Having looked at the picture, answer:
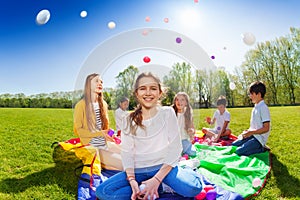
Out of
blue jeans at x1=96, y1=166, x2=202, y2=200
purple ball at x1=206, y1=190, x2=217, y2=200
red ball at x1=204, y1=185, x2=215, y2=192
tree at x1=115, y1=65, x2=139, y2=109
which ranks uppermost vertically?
tree at x1=115, y1=65, x2=139, y2=109

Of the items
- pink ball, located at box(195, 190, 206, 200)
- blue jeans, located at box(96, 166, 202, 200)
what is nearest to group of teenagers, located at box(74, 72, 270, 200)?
blue jeans, located at box(96, 166, 202, 200)

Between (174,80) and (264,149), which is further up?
(174,80)

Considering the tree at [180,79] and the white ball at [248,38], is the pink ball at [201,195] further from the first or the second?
the white ball at [248,38]

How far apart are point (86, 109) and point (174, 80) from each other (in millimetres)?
1179

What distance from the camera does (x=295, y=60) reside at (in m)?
18.2

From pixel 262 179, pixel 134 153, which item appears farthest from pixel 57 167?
pixel 262 179

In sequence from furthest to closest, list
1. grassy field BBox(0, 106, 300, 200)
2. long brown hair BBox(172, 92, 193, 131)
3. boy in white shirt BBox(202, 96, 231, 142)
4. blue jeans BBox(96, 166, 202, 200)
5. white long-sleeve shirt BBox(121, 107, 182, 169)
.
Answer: boy in white shirt BBox(202, 96, 231, 142) → long brown hair BBox(172, 92, 193, 131) → grassy field BBox(0, 106, 300, 200) → white long-sleeve shirt BBox(121, 107, 182, 169) → blue jeans BBox(96, 166, 202, 200)

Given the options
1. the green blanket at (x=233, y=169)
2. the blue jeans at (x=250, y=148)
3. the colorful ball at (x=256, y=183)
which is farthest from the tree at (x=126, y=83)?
the blue jeans at (x=250, y=148)

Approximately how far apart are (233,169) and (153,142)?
116 centimetres

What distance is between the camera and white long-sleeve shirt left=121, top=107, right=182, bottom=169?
7.36 feet

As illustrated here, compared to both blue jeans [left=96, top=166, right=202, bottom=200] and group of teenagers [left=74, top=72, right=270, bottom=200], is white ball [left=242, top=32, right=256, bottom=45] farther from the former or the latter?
blue jeans [left=96, top=166, right=202, bottom=200]

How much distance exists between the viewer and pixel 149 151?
2273 mm

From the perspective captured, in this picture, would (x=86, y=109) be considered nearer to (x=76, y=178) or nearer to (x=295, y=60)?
(x=76, y=178)

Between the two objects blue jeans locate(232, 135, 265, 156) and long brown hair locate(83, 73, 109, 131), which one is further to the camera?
blue jeans locate(232, 135, 265, 156)
